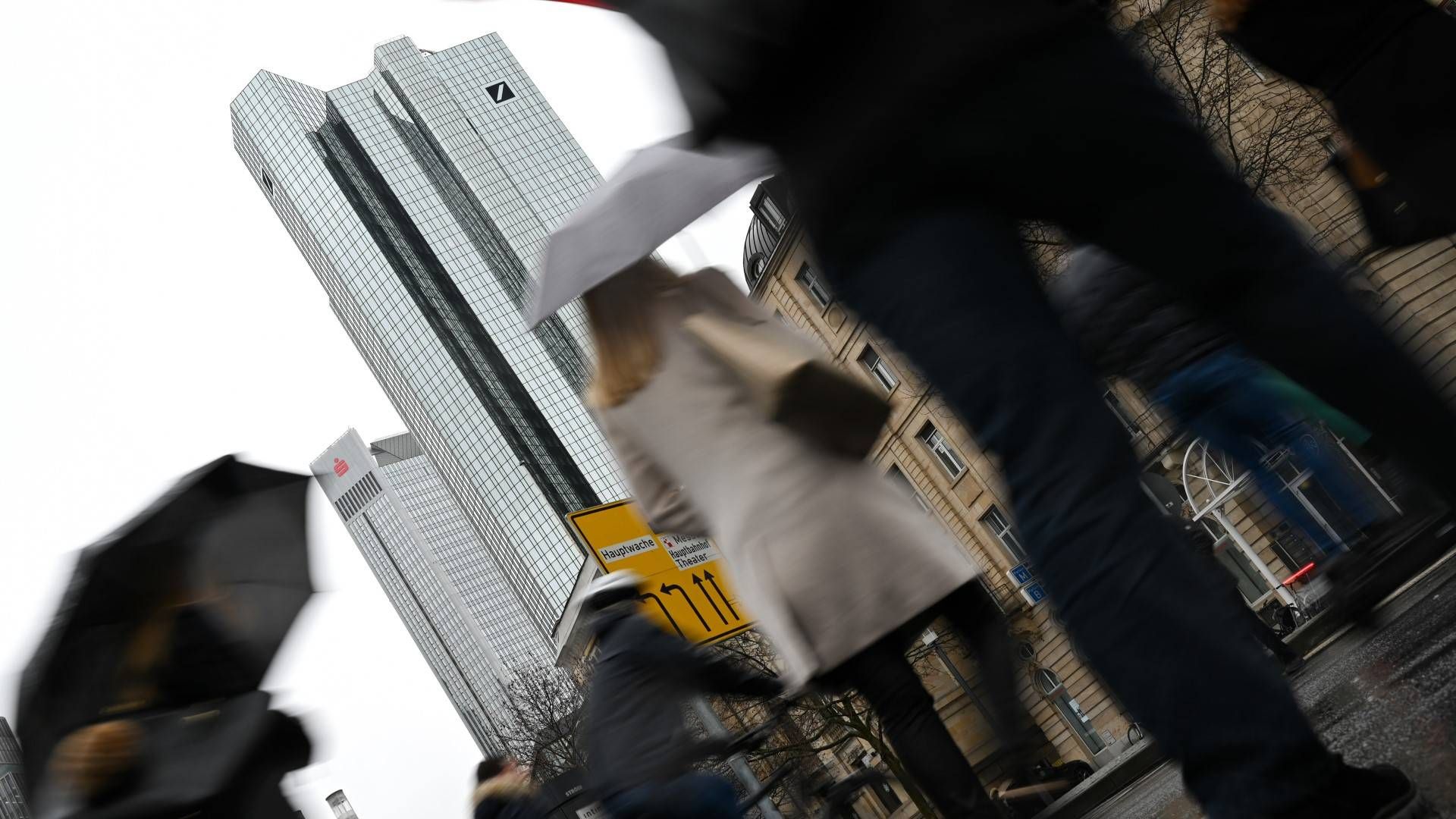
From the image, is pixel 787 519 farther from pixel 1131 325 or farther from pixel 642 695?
pixel 642 695

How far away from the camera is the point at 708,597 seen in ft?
32.0

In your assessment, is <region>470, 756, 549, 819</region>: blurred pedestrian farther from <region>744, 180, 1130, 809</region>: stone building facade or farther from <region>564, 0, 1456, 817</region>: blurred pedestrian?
<region>744, 180, 1130, 809</region>: stone building facade

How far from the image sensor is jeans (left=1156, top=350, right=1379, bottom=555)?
2514 millimetres

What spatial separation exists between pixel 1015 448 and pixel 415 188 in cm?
12556

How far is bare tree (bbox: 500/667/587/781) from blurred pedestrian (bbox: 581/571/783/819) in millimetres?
34931

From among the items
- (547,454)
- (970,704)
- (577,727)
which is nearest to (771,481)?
(970,704)

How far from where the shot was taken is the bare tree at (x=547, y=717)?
40.2 m

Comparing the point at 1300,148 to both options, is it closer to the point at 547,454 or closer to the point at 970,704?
the point at 970,704

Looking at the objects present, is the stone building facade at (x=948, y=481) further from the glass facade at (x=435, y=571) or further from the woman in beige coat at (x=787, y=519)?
the glass facade at (x=435, y=571)

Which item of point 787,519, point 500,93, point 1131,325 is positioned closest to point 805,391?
point 787,519

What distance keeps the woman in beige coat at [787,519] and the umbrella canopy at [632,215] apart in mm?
94

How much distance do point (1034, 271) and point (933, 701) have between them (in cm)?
123

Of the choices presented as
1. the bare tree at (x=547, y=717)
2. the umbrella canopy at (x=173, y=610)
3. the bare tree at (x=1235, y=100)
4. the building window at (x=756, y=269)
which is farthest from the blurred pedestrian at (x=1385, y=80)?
the building window at (x=756, y=269)

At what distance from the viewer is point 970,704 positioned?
2369 millimetres
